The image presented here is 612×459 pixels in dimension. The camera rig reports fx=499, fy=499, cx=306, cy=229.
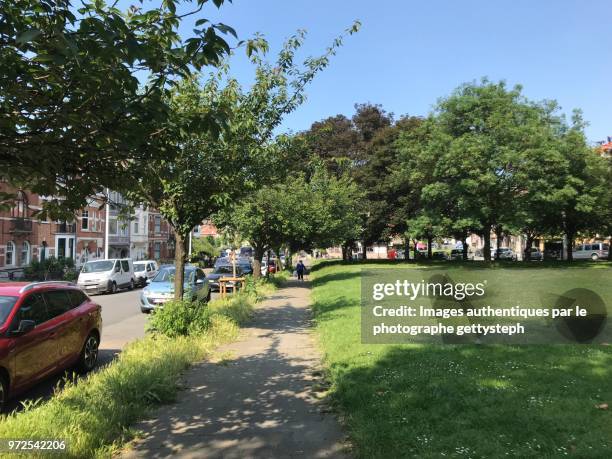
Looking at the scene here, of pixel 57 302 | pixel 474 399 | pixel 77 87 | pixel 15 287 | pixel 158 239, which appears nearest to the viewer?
pixel 77 87

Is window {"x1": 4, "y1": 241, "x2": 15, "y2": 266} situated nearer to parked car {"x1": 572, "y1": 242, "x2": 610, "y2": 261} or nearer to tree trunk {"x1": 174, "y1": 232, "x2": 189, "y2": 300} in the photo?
tree trunk {"x1": 174, "y1": 232, "x2": 189, "y2": 300}

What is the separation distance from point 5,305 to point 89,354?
2.22 metres

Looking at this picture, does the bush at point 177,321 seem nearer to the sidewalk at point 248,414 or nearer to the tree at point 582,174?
the sidewalk at point 248,414

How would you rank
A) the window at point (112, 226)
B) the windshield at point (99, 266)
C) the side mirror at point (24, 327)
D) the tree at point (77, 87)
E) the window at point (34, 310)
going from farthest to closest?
the window at point (112, 226) < the windshield at point (99, 266) < the window at point (34, 310) < the side mirror at point (24, 327) < the tree at point (77, 87)

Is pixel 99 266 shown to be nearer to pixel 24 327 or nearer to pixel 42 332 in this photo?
pixel 42 332

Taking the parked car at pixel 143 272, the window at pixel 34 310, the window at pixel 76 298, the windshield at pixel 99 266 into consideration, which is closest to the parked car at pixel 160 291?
the window at pixel 76 298

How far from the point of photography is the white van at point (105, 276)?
2517cm

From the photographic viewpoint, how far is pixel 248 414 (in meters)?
5.72

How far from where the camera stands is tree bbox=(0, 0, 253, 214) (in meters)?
2.78

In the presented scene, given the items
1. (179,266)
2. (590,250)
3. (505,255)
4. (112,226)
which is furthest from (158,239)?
(179,266)

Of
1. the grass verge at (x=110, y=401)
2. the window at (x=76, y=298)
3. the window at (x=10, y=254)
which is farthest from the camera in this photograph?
the window at (x=10, y=254)

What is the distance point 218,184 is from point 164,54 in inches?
283

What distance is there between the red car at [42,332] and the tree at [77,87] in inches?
144

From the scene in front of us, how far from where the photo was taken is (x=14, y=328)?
21.3ft
